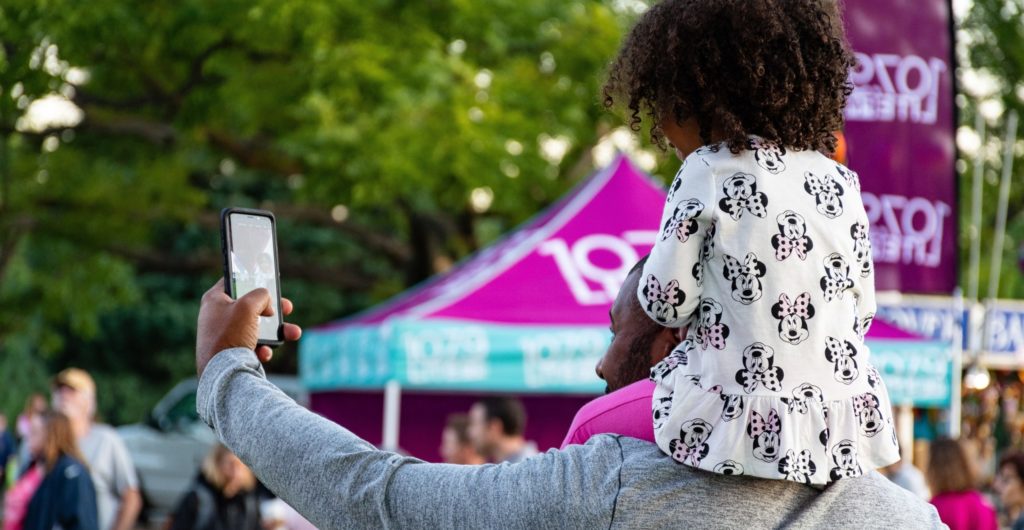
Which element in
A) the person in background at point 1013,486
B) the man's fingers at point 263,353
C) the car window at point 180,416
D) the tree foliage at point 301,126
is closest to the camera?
the man's fingers at point 263,353

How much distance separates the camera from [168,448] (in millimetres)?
18297

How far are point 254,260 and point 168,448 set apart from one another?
17047mm

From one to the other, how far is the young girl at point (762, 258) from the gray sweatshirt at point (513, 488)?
0.11ft

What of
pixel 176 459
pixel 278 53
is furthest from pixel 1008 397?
pixel 176 459

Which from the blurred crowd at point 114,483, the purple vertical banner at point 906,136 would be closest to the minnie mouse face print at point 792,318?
the blurred crowd at point 114,483

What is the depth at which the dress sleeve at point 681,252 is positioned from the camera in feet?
5.11

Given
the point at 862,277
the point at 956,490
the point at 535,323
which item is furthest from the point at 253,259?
the point at 535,323

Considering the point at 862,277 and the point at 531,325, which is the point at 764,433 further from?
the point at 531,325

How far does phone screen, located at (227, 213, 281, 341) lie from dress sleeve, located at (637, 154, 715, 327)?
1.61 feet

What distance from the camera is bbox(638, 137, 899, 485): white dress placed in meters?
1.51

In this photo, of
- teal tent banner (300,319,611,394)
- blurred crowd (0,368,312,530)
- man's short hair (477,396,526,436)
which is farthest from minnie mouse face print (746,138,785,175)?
teal tent banner (300,319,611,394)

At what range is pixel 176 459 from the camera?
59.9ft

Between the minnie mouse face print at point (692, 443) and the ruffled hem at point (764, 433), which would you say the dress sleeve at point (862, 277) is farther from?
the minnie mouse face print at point (692, 443)

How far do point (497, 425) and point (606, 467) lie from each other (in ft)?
21.0
